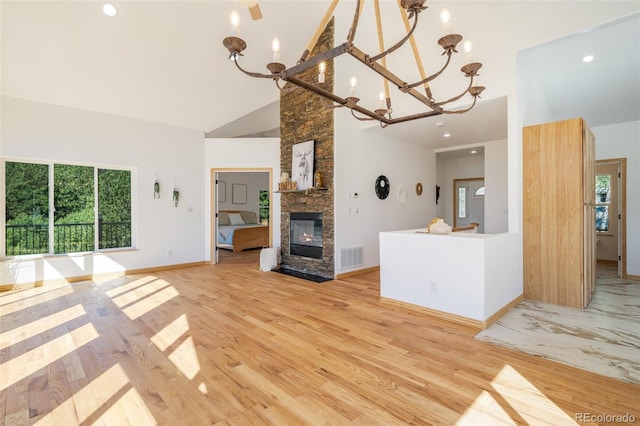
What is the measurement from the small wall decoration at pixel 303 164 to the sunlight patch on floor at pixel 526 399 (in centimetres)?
403

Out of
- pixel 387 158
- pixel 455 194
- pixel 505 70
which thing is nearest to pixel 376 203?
pixel 387 158

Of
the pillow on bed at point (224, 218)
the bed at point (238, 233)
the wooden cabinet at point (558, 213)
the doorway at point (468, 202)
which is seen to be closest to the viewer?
the wooden cabinet at point (558, 213)

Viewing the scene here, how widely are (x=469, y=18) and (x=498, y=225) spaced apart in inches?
183

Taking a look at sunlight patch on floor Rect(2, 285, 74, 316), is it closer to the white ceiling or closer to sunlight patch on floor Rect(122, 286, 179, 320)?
sunlight patch on floor Rect(122, 286, 179, 320)

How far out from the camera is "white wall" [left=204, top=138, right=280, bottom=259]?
650cm

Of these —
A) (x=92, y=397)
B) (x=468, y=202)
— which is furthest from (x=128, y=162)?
(x=468, y=202)

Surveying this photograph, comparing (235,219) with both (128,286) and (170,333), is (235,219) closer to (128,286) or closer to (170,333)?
(128,286)

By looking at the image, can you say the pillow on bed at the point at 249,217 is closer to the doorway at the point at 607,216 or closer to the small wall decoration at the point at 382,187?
the small wall decoration at the point at 382,187

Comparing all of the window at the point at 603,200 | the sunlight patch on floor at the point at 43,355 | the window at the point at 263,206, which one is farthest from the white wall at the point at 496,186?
the sunlight patch on floor at the point at 43,355

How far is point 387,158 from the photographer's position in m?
6.30

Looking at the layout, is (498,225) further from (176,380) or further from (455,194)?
(176,380)

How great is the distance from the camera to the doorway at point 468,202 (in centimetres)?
873

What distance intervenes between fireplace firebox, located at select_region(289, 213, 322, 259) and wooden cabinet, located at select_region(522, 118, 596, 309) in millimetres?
3088

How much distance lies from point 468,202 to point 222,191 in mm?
7562
